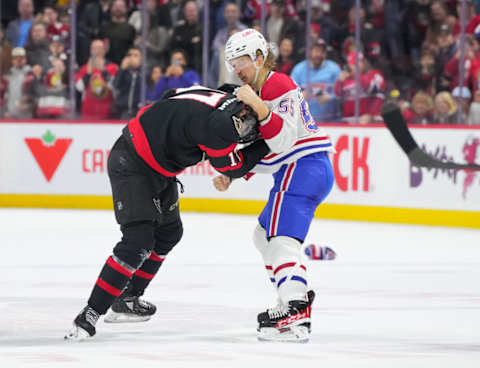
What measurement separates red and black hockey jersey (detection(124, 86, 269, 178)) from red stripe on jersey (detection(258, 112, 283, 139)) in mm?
113

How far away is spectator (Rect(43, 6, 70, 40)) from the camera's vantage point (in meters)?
11.2

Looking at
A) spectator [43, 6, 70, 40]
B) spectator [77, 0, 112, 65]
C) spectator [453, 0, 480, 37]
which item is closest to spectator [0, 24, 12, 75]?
spectator [43, 6, 70, 40]

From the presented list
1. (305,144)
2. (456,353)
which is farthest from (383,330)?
(305,144)

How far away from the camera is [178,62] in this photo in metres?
10.9

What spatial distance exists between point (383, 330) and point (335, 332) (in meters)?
0.22

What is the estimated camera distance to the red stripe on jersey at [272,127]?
156 inches

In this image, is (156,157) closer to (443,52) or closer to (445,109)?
(445,109)

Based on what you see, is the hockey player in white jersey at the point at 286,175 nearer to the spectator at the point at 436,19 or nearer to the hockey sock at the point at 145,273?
the hockey sock at the point at 145,273

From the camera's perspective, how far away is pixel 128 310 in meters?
4.66

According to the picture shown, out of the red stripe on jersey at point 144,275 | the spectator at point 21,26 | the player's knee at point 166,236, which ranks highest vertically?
the spectator at point 21,26

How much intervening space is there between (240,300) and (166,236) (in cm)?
91

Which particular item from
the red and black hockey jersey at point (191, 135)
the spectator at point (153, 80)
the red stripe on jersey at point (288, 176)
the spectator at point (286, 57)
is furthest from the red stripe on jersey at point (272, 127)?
the spectator at point (153, 80)

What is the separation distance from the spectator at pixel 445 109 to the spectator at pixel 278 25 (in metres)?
1.63

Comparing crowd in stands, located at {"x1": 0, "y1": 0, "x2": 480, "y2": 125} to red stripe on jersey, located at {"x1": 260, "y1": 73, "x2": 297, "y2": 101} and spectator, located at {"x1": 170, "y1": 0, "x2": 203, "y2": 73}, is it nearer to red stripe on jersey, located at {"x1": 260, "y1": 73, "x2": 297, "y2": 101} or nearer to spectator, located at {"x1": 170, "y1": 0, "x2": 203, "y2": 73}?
spectator, located at {"x1": 170, "y1": 0, "x2": 203, "y2": 73}
